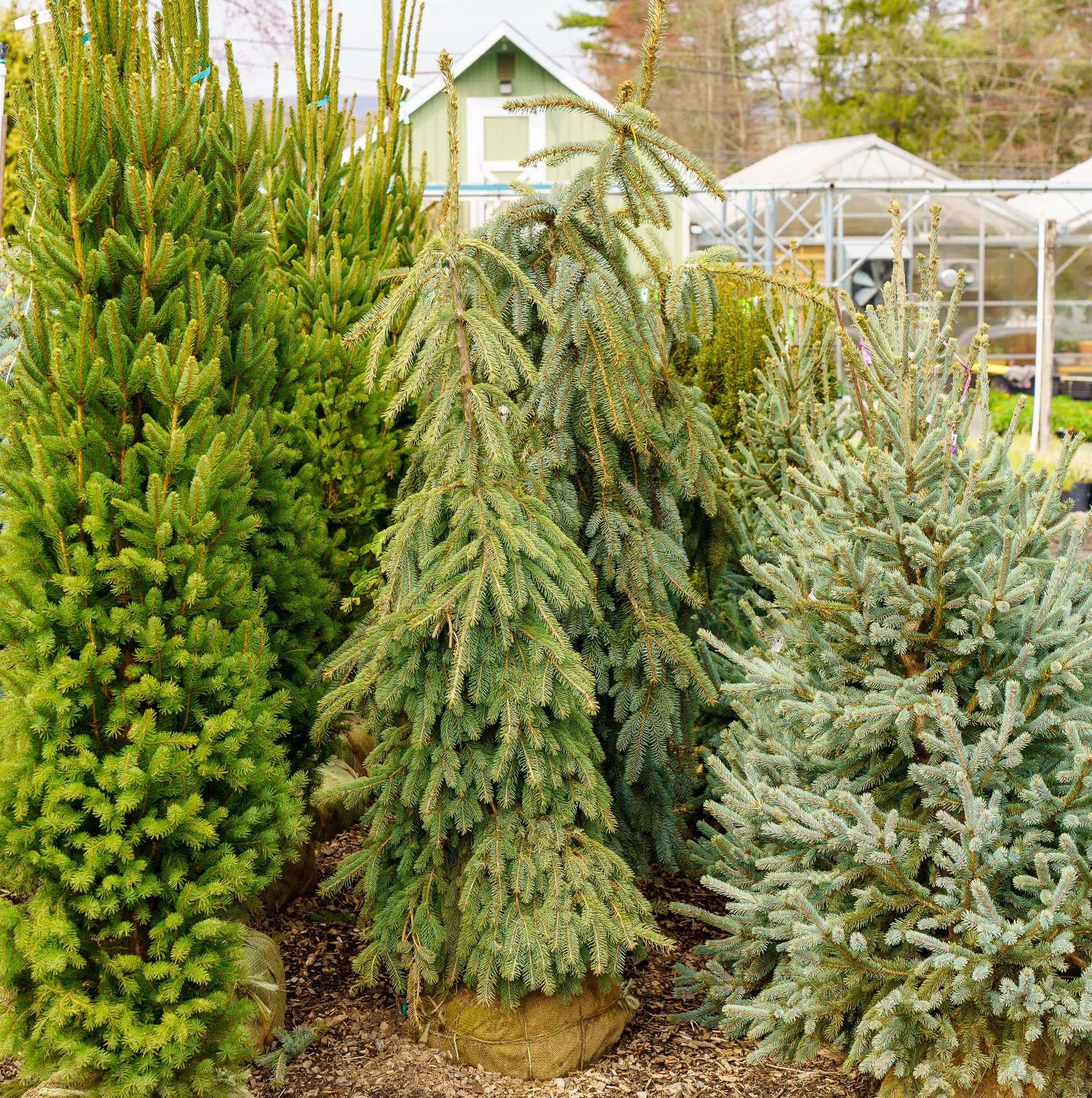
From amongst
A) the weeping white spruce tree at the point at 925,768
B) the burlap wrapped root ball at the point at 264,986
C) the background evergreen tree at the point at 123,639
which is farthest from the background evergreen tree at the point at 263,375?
the weeping white spruce tree at the point at 925,768

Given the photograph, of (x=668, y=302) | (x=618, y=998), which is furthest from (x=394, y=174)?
(x=618, y=998)

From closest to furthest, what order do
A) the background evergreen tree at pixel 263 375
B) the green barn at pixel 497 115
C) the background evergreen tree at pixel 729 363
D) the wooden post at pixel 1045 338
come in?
the background evergreen tree at pixel 263 375
the background evergreen tree at pixel 729 363
the wooden post at pixel 1045 338
the green barn at pixel 497 115

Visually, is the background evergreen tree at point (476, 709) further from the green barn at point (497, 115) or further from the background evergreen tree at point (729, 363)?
the green barn at point (497, 115)

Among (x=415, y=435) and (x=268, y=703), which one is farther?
(x=415, y=435)

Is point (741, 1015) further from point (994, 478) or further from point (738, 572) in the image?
point (738, 572)

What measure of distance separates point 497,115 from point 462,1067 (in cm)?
1873

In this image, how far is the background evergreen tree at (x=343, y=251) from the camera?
427 cm

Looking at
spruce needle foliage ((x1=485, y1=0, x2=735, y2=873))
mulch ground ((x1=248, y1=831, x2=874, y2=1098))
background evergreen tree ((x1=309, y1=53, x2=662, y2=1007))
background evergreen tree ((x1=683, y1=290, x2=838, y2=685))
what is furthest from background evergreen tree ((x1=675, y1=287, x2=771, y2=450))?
mulch ground ((x1=248, y1=831, x2=874, y2=1098))

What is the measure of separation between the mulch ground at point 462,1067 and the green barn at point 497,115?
1708 centimetres

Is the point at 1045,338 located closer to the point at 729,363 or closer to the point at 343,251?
the point at 729,363

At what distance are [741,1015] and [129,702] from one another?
1824 mm

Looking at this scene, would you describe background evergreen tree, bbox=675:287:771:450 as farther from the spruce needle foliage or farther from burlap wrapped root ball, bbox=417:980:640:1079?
burlap wrapped root ball, bbox=417:980:640:1079

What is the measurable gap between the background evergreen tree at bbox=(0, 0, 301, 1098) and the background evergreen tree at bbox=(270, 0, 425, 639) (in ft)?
3.07

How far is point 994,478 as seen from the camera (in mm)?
2920
